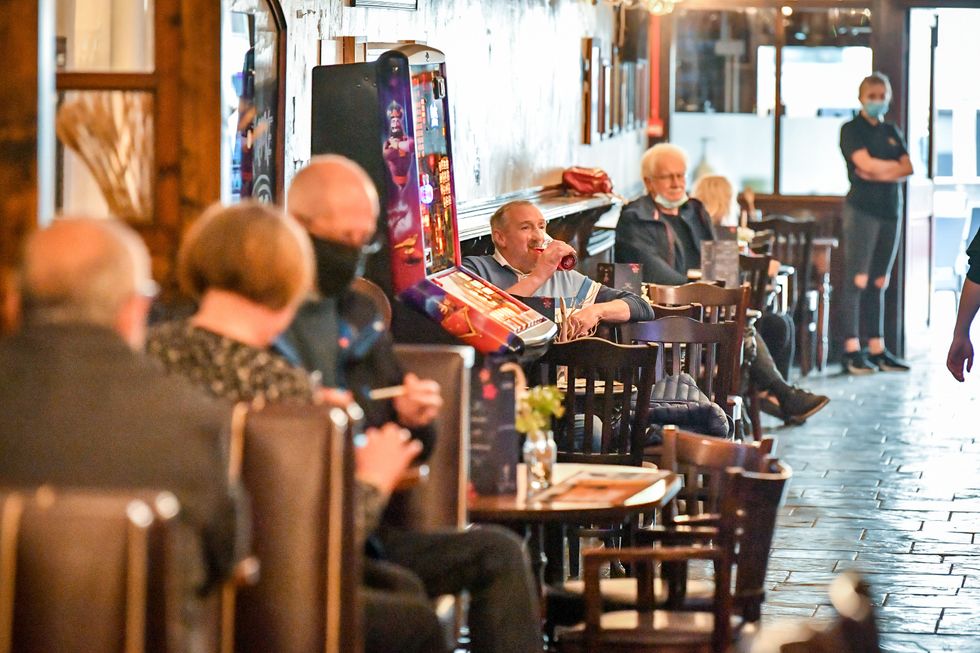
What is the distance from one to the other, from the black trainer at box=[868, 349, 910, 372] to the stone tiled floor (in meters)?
0.71

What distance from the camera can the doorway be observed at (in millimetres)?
12000

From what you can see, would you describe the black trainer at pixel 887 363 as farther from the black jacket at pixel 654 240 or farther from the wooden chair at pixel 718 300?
the wooden chair at pixel 718 300

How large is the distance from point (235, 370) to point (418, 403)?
2.01 ft

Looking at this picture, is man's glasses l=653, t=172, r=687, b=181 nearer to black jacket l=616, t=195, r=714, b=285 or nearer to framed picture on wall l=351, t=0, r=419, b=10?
black jacket l=616, t=195, r=714, b=285

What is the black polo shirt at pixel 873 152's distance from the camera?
35.8 feet

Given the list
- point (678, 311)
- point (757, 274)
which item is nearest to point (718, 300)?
point (678, 311)

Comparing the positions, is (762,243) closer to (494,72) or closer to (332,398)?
(494,72)

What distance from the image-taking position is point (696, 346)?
21.0 ft

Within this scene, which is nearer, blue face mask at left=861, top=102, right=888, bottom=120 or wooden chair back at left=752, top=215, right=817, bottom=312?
wooden chair back at left=752, top=215, right=817, bottom=312

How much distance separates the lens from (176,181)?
4012mm

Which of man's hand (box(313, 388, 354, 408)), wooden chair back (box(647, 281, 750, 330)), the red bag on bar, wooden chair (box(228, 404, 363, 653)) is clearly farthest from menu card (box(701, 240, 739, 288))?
wooden chair (box(228, 404, 363, 653))

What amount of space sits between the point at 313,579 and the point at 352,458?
0.70ft

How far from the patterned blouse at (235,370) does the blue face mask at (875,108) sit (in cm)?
847

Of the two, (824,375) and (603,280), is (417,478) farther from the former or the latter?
(824,375)
